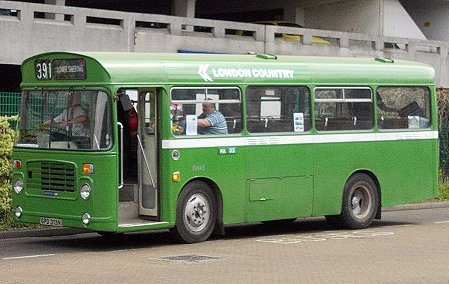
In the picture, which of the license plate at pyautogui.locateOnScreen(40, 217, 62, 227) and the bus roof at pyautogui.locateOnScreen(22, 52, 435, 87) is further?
the license plate at pyautogui.locateOnScreen(40, 217, 62, 227)

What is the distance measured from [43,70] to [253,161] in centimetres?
358

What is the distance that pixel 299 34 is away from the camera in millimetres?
36469

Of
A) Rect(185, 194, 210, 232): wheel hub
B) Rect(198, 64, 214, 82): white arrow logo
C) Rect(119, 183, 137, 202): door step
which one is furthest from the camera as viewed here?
Rect(198, 64, 214, 82): white arrow logo

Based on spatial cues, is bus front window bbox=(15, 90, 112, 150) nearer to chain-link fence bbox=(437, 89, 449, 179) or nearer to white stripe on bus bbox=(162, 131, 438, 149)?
white stripe on bus bbox=(162, 131, 438, 149)

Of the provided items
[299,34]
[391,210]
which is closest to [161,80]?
[391,210]

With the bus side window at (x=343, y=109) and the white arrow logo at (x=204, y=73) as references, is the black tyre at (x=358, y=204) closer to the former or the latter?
the bus side window at (x=343, y=109)

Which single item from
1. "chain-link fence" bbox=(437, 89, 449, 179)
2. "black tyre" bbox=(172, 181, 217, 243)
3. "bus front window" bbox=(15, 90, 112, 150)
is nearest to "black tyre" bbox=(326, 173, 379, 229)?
"black tyre" bbox=(172, 181, 217, 243)

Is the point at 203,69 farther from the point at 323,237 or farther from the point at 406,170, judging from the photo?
the point at 406,170

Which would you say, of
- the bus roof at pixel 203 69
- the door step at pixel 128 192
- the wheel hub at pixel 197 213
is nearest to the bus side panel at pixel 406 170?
the bus roof at pixel 203 69

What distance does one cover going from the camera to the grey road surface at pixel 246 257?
524 inches

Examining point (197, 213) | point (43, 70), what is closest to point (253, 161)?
point (197, 213)

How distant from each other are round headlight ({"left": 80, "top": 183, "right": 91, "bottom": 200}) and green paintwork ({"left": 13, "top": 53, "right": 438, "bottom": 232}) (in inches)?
2.9

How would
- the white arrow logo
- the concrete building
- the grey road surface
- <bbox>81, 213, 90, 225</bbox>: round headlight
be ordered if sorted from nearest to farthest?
the grey road surface → <bbox>81, 213, 90, 225</bbox>: round headlight → the white arrow logo → the concrete building

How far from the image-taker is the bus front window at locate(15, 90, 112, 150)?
1605 cm
